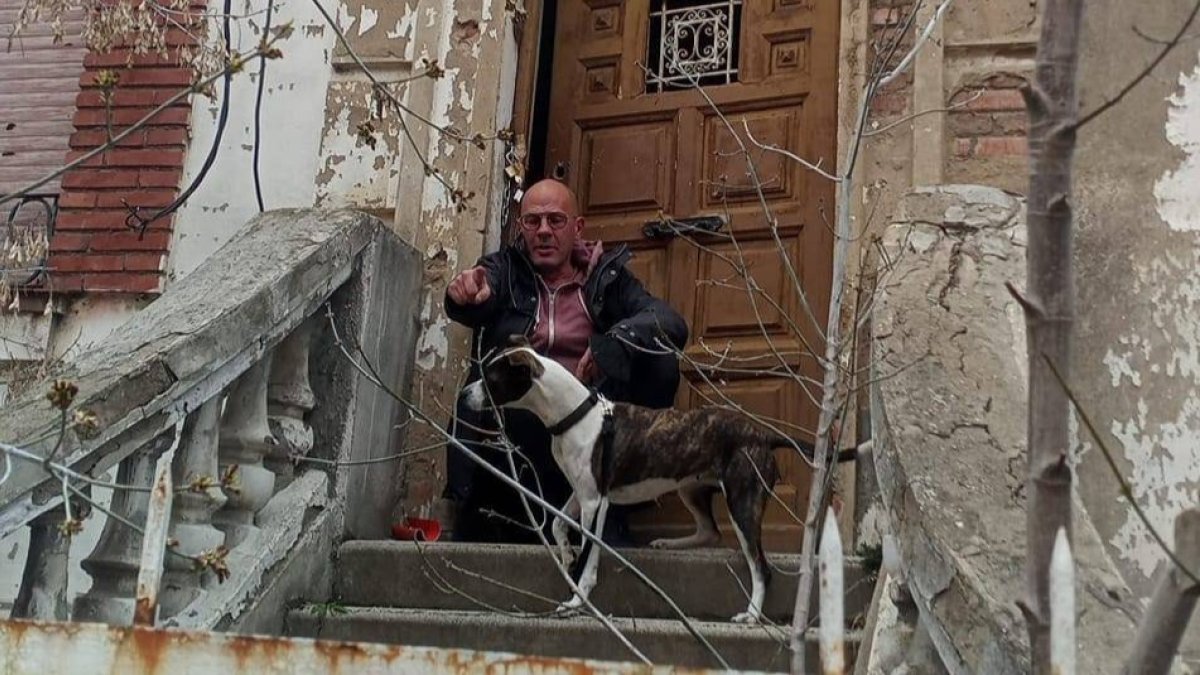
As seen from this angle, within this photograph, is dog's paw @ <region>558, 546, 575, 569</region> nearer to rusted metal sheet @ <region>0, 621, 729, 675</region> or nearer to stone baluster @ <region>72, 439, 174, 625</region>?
stone baluster @ <region>72, 439, 174, 625</region>

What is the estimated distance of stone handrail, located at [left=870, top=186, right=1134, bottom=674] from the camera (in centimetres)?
240

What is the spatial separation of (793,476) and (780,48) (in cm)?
182

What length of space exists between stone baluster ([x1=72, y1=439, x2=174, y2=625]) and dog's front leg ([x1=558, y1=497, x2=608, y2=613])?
1150 millimetres

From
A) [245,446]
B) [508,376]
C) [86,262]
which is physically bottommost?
[245,446]

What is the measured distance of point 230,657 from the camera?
5.76ft

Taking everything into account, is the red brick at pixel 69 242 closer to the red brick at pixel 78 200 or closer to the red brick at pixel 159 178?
the red brick at pixel 78 200

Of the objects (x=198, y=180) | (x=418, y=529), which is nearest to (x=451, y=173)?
(x=198, y=180)

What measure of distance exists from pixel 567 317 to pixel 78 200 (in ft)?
8.42

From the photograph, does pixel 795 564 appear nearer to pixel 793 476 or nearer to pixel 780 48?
pixel 793 476

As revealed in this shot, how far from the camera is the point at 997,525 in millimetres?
2604

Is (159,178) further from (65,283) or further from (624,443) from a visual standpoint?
(624,443)

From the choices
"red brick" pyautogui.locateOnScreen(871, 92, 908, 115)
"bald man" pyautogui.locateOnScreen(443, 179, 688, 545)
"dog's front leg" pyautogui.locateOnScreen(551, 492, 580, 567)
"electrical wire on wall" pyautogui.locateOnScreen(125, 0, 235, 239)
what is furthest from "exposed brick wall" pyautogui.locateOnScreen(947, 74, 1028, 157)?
"electrical wire on wall" pyautogui.locateOnScreen(125, 0, 235, 239)

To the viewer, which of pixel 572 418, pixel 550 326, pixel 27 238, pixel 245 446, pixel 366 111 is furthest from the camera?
pixel 27 238

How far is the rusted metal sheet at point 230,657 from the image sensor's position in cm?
172
